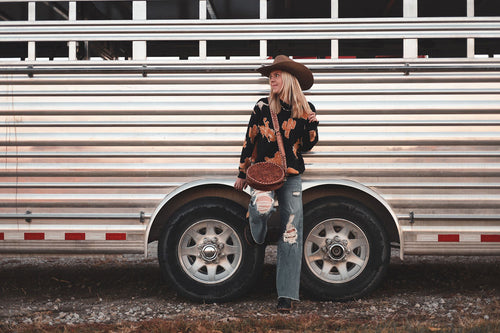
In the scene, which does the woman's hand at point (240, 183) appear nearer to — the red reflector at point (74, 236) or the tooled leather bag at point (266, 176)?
the tooled leather bag at point (266, 176)

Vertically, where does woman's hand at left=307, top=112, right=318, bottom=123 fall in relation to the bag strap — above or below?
above

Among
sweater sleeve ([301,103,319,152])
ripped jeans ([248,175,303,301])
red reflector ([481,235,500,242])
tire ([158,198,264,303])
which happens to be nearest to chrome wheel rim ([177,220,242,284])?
tire ([158,198,264,303])

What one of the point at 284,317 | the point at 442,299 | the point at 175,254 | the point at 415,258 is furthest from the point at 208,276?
the point at 415,258

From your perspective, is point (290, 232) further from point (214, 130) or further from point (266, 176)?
point (214, 130)

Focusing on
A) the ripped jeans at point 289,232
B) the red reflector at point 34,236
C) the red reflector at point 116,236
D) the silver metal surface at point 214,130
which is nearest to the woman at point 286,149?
the ripped jeans at point 289,232

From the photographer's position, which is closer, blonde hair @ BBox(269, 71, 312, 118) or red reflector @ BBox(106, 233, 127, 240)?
blonde hair @ BBox(269, 71, 312, 118)

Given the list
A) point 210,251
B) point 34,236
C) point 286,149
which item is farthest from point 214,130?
point 34,236

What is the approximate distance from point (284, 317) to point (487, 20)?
2987 mm

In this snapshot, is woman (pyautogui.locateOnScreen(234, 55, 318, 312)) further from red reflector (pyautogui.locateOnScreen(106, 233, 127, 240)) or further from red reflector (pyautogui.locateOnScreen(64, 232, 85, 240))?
red reflector (pyautogui.locateOnScreen(64, 232, 85, 240))

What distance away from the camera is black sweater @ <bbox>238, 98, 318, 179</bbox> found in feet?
12.5

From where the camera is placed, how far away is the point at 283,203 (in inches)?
153

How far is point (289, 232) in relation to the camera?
3844mm

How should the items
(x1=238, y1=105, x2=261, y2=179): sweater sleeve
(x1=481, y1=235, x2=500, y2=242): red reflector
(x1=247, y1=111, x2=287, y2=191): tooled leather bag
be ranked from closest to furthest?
(x1=247, y1=111, x2=287, y2=191): tooled leather bag → (x1=238, y1=105, x2=261, y2=179): sweater sleeve → (x1=481, y1=235, x2=500, y2=242): red reflector

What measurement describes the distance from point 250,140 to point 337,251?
1.22 meters
